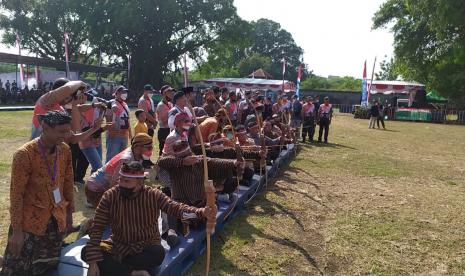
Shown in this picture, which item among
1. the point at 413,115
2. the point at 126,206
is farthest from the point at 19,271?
the point at 413,115

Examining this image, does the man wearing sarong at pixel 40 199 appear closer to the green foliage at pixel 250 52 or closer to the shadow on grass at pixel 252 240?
the shadow on grass at pixel 252 240

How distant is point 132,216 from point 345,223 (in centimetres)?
377

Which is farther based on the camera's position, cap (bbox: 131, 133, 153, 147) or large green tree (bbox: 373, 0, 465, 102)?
large green tree (bbox: 373, 0, 465, 102)

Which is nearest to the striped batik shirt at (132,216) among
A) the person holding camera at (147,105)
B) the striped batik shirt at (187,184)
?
the striped batik shirt at (187,184)

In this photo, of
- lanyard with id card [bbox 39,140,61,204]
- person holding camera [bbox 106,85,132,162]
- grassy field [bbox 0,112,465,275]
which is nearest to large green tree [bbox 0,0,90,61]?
grassy field [bbox 0,112,465,275]

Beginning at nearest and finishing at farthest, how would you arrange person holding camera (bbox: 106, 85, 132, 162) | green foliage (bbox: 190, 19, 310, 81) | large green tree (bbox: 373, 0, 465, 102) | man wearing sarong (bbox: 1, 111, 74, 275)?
man wearing sarong (bbox: 1, 111, 74, 275)
person holding camera (bbox: 106, 85, 132, 162)
large green tree (bbox: 373, 0, 465, 102)
green foliage (bbox: 190, 19, 310, 81)

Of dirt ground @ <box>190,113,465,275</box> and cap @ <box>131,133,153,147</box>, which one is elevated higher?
cap @ <box>131,133,153,147</box>

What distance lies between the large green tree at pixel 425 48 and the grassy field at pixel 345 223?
70.0 feet

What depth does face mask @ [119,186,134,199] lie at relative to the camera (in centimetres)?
335

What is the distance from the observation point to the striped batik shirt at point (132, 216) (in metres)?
3.37

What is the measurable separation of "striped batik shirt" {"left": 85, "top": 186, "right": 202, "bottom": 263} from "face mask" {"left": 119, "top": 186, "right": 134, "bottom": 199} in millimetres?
26

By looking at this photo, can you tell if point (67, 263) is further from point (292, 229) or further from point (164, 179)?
point (292, 229)

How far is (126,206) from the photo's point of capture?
3393mm

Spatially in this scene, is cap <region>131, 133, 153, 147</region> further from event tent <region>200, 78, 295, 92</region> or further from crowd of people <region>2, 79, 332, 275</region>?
event tent <region>200, 78, 295, 92</region>
